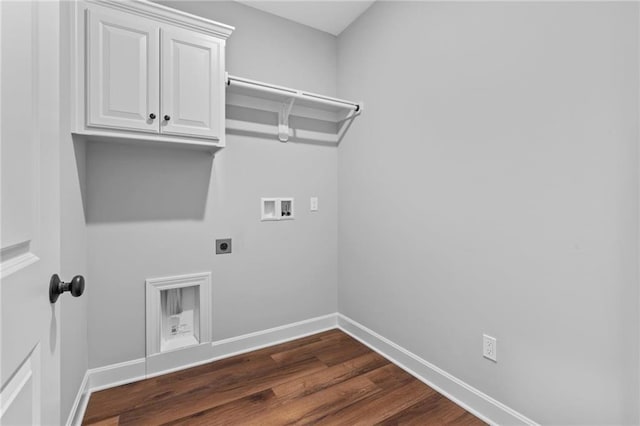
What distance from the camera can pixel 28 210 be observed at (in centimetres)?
60

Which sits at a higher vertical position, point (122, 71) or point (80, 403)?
point (122, 71)

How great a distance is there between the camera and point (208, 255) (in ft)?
7.14

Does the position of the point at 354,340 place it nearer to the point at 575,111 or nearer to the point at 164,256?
the point at 164,256

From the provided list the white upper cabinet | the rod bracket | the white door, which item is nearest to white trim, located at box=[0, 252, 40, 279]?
the white door

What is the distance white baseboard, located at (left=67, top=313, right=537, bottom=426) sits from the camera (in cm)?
158

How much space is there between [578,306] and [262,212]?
1949mm

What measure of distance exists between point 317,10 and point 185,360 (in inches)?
110

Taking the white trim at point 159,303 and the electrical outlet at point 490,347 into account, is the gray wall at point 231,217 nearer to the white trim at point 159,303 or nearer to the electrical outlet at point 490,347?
the white trim at point 159,303

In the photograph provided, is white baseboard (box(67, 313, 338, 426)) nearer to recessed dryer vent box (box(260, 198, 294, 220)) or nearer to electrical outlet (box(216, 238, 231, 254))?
electrical outlet (box(216, 238, 231, 254))

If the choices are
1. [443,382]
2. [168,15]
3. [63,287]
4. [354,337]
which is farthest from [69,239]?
[443,382]

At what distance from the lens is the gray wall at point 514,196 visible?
1170 mm

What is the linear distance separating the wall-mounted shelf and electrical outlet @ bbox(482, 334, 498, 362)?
183 centimetres

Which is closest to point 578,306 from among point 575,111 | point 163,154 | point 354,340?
point 575,111

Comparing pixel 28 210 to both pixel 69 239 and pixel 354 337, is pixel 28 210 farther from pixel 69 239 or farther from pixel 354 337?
pixel 354 337
